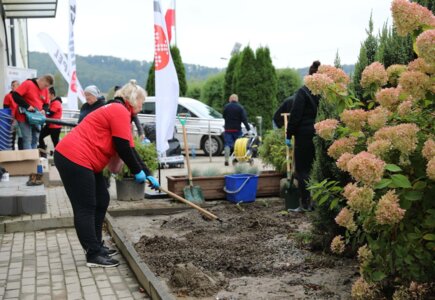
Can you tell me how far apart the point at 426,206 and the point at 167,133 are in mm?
6546

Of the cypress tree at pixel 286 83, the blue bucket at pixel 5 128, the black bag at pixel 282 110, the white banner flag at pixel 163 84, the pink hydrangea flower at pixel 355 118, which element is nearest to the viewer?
the pink hydrangea flower at pixel 355 118

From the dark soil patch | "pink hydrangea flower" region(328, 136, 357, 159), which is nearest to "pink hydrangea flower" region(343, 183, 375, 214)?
"pink hydrangea flower" region(328, 136, 357, 159)

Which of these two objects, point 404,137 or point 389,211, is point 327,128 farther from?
point 389,211

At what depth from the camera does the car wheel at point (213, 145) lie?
18.4m

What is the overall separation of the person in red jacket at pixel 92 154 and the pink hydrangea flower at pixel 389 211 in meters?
2.78

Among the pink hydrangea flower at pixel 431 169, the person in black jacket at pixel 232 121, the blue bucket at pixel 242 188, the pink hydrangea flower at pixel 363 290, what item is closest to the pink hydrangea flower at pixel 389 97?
the pink hydrangea flower at pixel 431 169

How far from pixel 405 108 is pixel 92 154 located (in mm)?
2930

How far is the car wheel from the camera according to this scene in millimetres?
18391

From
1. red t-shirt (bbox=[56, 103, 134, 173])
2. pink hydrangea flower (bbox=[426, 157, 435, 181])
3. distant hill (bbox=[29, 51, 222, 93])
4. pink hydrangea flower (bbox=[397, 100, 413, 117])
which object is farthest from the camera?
distant hill (bbox=[29, 51, 222, 93])

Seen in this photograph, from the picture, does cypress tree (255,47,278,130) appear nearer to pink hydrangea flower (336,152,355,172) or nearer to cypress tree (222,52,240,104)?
cypress tree (222,52,240,104)

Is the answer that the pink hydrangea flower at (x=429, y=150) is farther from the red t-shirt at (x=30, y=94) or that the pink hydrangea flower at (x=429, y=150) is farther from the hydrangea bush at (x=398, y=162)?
the red t-shirt at (x=30, y=94)

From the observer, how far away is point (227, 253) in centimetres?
537

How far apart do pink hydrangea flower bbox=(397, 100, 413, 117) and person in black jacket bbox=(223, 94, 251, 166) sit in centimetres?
1187

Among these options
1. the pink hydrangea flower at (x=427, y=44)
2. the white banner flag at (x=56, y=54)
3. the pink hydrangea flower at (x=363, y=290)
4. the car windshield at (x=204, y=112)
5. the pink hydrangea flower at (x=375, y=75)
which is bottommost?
the pink hydrangea flower at (x=363, y=290)
